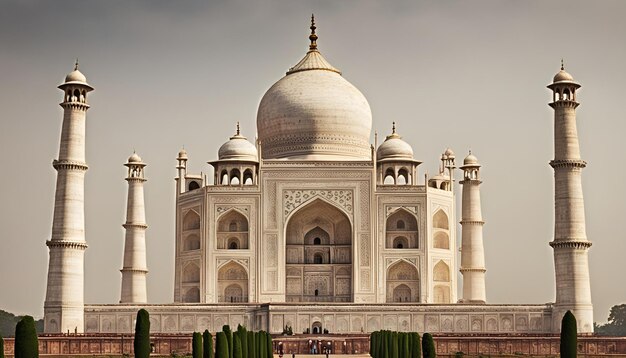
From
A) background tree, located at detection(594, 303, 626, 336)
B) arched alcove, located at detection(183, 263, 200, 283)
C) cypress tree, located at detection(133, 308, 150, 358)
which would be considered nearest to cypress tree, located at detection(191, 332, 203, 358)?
cypress tree, located at detection(133, 308, 150, 358)

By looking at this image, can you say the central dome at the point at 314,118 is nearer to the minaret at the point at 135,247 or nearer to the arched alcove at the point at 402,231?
the arched alcove at the point at 402,231

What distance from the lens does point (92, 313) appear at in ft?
87.4

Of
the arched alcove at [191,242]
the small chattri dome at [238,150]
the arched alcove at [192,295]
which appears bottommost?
the arched alcove at [192,295]

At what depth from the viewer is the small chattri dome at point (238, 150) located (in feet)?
101

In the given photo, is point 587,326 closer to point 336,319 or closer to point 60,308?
point 336,319

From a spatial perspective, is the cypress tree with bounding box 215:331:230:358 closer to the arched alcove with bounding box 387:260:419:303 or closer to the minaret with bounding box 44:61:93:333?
the minaret with bounding box 44:61:93:333

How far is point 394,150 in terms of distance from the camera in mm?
30875

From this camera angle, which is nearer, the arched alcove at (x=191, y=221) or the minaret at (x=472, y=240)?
the arched alcove at (x=191, y=221)

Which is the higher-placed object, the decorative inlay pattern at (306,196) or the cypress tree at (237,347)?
the decorative inlay pattern at (306,196)

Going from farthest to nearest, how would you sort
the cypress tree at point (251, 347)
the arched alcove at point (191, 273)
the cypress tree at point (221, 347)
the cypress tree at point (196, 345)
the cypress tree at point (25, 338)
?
the arched alcove at point (191, 273) → the cypress tree at point (251, 347) → the cypress tree at point (196, 345) → the cypress tree at point (221, 347) → the cypress tree at point (25, 338)

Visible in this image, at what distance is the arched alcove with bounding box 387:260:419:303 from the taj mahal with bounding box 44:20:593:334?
3cm

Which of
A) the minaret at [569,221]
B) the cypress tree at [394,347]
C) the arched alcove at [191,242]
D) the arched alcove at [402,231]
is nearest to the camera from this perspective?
the cypress tree at [394,347]

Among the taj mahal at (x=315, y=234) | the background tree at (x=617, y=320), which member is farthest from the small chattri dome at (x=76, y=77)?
the background tree at (x=617, y=320)

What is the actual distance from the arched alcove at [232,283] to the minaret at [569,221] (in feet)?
23.5
